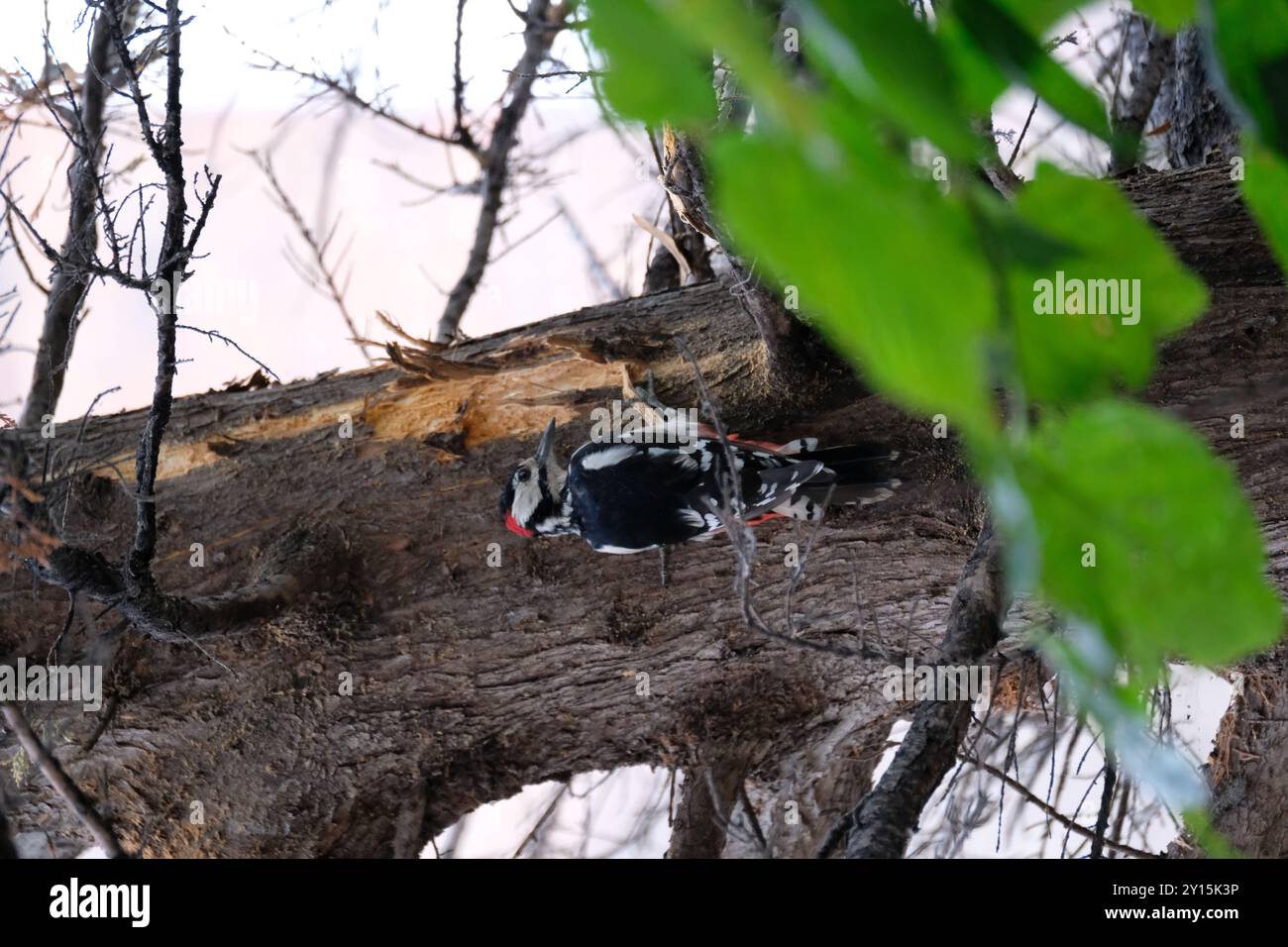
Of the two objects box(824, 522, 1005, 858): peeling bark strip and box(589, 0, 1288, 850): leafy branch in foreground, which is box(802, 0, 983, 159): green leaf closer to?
box(589, 0, 1288, 850): leafy branch in foreground

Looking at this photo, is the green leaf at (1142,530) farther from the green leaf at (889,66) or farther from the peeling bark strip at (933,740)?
the peeling bark strip at (933,740)

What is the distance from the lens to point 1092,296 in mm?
385

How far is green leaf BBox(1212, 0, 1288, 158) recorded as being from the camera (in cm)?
39

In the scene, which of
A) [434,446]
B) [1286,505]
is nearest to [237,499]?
[434,446]

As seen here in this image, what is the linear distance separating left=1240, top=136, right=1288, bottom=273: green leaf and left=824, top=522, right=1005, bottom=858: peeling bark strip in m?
0.80

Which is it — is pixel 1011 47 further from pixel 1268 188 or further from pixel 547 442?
pixel 547 442

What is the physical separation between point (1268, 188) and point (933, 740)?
36.4 inches

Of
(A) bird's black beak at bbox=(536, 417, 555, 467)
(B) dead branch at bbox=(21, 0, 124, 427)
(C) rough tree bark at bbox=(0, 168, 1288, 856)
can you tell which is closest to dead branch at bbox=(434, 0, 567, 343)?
(B) dead branch at bbox=(21, 0, 124, 427)


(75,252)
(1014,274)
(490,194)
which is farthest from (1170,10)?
(490,194)

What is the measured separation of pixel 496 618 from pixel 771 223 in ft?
6.28

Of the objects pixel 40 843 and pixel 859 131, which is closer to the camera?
pixel 859 131

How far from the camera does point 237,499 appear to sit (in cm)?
227

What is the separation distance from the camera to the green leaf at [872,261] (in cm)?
24
